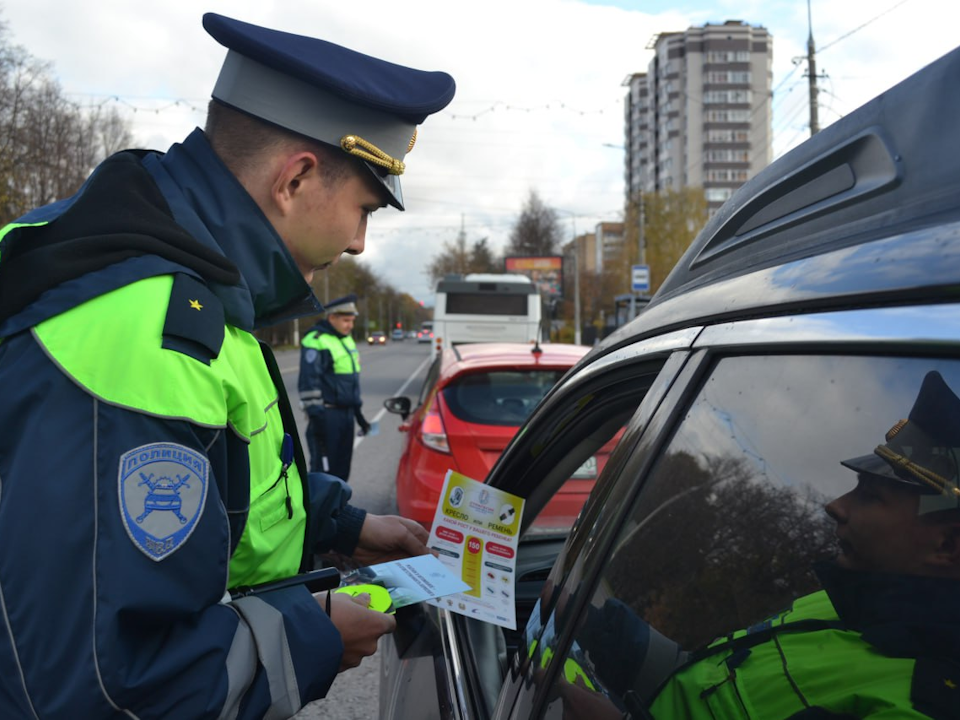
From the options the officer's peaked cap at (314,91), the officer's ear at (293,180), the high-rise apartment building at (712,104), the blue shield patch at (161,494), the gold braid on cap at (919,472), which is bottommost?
the blue shield patch at (161,494)

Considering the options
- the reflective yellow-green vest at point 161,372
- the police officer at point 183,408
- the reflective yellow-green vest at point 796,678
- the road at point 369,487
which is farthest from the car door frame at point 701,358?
the road at point 369,487

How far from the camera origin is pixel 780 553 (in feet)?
2.93

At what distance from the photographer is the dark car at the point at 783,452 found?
0.76 meters

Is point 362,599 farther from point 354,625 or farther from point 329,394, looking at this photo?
point 329,394

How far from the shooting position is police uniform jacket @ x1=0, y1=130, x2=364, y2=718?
1.08m

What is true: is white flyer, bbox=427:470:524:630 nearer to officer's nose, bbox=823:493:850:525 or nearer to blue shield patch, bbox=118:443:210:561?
blue shield patch, bbox=118:443:210:561

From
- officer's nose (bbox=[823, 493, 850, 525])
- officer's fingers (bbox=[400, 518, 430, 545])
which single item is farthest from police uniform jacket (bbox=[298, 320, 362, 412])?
officer's nose (bbox=[823, 493, 850, 525])

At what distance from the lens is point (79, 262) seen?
123 cm

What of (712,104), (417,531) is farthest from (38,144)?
(712,104)

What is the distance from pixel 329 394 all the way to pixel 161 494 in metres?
7.06

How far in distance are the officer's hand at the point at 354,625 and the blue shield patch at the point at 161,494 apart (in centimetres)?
39

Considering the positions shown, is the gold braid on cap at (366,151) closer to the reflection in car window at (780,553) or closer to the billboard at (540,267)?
the reflection in car window at (780,553)

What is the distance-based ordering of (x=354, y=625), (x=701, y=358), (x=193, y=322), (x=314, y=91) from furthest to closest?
(x=314, y=91) < (x=354, y=625) < (x=193, y=322) < (x=701, y=358)

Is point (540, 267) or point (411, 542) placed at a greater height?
point (540, 267)
